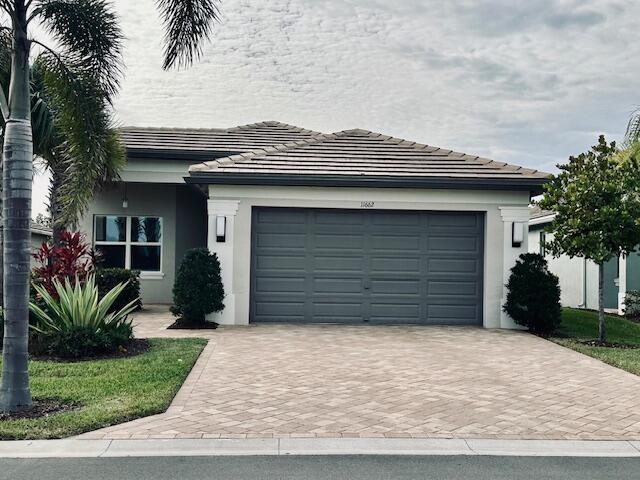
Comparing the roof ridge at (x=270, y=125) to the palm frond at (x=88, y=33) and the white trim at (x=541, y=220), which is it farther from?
the palm frond at (x=88, y=33)

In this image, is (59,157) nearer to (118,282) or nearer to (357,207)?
(118,282)

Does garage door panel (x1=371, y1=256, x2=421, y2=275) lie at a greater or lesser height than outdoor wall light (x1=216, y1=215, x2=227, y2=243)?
lesser

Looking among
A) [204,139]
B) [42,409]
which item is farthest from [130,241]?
[42,409]

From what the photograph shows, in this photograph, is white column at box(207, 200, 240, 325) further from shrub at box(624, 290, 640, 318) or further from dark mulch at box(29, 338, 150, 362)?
shrub at box(624, 290, 640, 318)

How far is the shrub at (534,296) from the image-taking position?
43.7ft

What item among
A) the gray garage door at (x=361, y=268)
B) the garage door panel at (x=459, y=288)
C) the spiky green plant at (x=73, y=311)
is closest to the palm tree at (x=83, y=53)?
the spiky green plant at (x=73, y=311)

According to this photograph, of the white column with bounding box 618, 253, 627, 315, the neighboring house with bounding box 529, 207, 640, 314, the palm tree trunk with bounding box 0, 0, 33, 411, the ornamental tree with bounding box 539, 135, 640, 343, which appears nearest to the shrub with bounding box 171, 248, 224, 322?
the palm tree trunk with bounding box 0, 0, 33, 411

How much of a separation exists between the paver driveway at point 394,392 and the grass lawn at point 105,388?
0.22 meters

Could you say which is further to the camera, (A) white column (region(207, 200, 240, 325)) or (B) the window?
(B) the window

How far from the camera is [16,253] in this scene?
22.7ft

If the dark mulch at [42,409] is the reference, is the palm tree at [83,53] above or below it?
above

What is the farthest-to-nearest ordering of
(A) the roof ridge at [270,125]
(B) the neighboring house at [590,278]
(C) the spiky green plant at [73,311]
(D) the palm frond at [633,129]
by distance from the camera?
(A) the roof ridge at [270,125] → (B) the neighboring house at [590,278] → (D) the palm frond at [633,129] → (C) the spiky green plant at [73,311]

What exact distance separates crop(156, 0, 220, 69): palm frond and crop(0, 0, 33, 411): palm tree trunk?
8.15ft

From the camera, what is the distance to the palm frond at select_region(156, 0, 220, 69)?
8781mm
